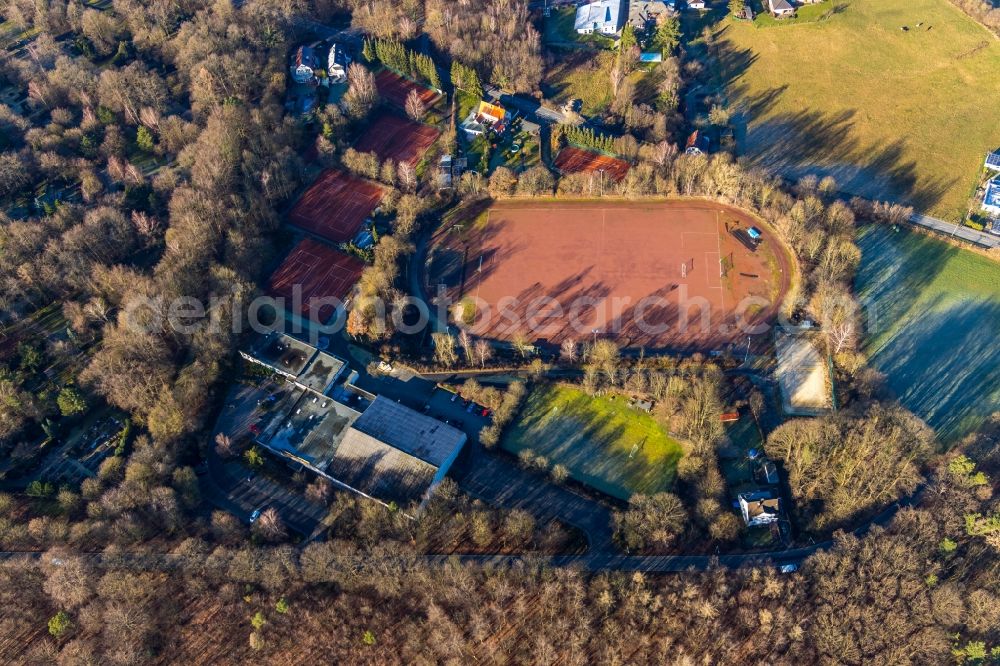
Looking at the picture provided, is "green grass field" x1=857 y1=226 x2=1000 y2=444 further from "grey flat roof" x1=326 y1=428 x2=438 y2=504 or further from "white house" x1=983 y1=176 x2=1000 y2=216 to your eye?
"grey flat roof" x1=326 y1=428 x2=438 y2=504

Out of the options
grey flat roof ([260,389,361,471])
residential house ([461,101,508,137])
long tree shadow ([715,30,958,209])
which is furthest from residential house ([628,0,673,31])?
grey flat roof ([260,389,361,471])

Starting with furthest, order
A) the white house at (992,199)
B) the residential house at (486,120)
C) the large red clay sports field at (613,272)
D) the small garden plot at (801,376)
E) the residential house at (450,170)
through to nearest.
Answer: the residential house at (486,120) → the residential house at (450,170) → the white house at (992,199) → the large red clay sports field at (613,272) → the small garden plot at (801,376)

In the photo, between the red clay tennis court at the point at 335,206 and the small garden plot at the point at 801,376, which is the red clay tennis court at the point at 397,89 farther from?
the small garden plot at the point at 801,376

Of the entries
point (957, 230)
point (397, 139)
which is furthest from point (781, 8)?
point (397, 139)

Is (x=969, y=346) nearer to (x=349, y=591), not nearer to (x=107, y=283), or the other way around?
(x=349, y=591)

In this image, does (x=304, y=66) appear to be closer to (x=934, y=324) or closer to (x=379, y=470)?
(x=379, y=470)

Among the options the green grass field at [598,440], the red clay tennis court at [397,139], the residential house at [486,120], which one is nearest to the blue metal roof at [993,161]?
the green grass field at [598,440]
